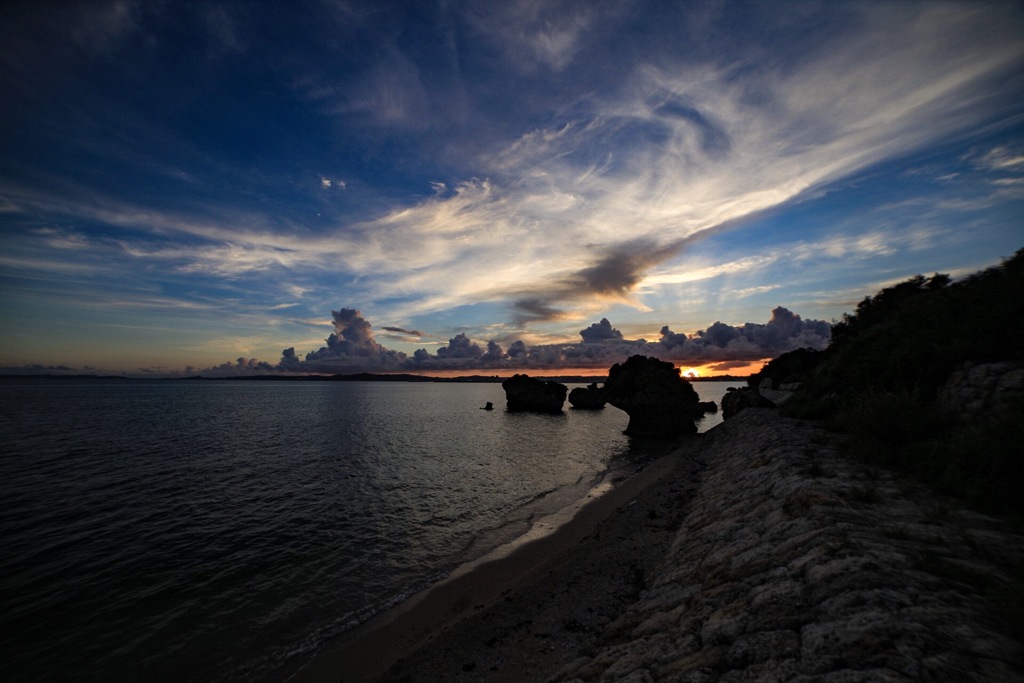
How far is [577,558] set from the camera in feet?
47.6

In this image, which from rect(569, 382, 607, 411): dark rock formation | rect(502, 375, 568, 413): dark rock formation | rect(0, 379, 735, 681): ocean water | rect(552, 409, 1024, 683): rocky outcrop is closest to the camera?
rect(552, 409, 1024, 683): rocky outcrop

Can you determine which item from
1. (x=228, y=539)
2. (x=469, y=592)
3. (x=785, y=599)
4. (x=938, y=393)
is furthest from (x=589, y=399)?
(x=785, y=599)

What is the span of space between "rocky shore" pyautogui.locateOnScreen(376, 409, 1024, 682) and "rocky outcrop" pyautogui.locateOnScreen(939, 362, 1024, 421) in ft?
9.24

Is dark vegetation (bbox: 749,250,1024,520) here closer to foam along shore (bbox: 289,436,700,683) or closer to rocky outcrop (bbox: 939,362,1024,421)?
rocky outcrop (bbox: 939,362,1024,421)

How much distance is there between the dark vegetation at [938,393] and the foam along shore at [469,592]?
723 cm

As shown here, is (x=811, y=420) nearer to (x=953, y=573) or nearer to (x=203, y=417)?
(x=953, y=573)

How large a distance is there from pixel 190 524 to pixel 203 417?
63029 mm

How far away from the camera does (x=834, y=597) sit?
15.4ft

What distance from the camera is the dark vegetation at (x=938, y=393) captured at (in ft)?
23.8

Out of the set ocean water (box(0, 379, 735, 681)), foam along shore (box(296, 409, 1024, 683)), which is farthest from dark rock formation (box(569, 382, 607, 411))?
foam along shore (box(296, 409, 1024, 683))

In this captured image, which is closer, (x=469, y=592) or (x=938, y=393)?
(x=938, y=393)

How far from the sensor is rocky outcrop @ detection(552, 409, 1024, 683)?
143 inches

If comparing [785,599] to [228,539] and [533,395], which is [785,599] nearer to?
[228,539]

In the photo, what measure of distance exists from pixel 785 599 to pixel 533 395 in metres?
86.6
